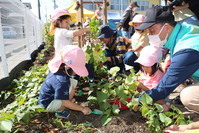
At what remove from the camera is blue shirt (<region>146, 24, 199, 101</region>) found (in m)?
1.56

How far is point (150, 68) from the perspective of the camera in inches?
87.3

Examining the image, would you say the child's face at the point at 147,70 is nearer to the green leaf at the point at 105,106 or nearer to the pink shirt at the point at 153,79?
the pink shirt at the point at 153,79

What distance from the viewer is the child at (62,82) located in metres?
1.72

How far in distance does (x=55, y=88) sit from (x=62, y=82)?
8 centimetres

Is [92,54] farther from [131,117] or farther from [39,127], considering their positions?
[39,127]

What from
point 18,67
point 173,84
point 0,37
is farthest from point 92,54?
point 18,67

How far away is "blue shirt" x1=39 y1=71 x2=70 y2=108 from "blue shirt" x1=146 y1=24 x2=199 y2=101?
73cm

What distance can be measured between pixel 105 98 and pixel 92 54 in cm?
90

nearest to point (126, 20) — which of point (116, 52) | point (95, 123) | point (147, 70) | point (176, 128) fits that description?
point (116, 52)

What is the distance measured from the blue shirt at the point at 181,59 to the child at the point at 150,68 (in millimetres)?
304

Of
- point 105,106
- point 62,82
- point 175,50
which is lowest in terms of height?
point 105,106

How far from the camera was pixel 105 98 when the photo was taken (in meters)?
1.75

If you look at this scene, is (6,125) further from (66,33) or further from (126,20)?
(126,20)

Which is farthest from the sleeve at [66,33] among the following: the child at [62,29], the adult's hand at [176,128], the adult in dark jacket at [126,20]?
the adult in dark jacket at [126,20]
